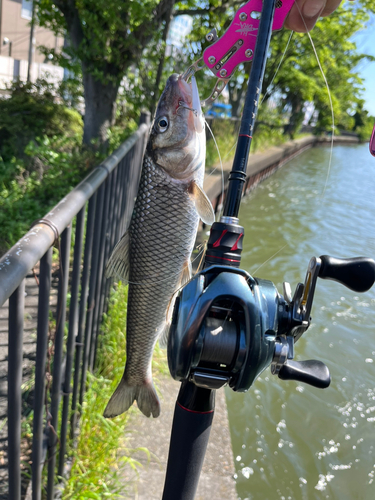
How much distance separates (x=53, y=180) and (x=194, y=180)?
6.04m

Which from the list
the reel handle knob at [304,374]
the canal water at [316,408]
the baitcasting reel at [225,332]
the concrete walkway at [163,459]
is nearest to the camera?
the baitcasting reel at [225,332]

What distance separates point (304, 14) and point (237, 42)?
0.32 metres

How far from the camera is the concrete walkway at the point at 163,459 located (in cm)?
231

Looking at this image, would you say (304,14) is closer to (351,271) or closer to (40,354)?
(351,271)

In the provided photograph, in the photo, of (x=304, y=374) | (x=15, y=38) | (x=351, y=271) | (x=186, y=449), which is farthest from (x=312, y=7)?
(x=15, y=38)

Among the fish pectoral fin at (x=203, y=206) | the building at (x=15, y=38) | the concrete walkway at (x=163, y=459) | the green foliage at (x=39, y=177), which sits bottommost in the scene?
the concrete walkway at (x=163, y=459)

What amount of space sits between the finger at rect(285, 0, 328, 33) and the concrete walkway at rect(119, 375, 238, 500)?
2.19 m

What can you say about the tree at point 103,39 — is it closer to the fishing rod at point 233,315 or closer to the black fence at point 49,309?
the black fence at point 49,309

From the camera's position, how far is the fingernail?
134 cm

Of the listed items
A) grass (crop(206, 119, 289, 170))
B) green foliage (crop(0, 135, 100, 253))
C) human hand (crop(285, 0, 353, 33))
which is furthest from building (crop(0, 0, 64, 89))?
human hand (crop(285, 0, 353, 33))

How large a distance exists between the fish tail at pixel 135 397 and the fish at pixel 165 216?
0.30m

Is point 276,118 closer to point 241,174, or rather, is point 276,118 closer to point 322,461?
point 322,461

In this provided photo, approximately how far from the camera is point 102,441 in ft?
7.82

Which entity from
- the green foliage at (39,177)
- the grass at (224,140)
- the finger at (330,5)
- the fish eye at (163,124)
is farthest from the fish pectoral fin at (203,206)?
the green foliage at (39,177)
